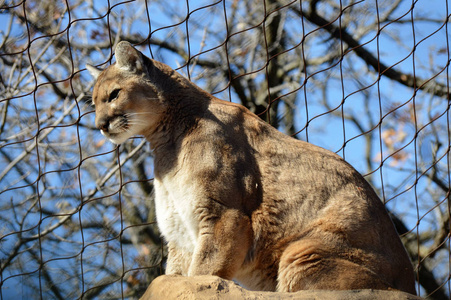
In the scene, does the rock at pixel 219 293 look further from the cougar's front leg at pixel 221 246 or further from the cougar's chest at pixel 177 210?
the cougar's chest at pixel 177 210

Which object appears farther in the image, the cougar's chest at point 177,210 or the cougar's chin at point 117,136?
the cougar's chin at point 117,136

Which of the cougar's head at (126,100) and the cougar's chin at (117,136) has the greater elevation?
the cougar's head at (126,100)

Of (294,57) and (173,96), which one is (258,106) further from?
(173,96)

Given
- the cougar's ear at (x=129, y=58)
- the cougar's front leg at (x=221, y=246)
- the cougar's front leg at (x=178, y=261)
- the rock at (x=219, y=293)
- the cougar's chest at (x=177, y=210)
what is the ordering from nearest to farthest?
the rock at (x=219, y=293), the cougar's front leg at (x=221, y=246), the cougar's chest at (x=177, y=210), the cougar's front leg at (x=178, y=261), the cougar's ear at (x=129, y=58)

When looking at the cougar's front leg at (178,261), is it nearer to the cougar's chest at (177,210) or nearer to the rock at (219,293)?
the cougar's chest at (177,210)

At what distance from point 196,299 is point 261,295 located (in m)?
0.32

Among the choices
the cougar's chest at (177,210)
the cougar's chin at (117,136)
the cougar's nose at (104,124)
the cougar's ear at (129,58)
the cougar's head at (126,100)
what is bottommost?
the cougar's chest at (177,210)

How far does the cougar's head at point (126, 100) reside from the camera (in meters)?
4.03

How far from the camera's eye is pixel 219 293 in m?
3.03

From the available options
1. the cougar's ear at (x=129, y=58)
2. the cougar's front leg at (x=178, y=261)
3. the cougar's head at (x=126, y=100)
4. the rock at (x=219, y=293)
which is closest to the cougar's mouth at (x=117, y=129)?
the cougar's head at (x=126, y=100)

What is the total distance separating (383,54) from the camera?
955 cm

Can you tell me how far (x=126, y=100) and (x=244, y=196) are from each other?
0.97m

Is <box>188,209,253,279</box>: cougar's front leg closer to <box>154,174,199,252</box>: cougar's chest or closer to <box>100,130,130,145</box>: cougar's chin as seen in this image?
<box>154,174,199,252</box>: cougar's chest

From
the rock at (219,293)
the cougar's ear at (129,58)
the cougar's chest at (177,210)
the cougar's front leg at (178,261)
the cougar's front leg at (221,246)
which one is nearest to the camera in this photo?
the rock at (219,293)
